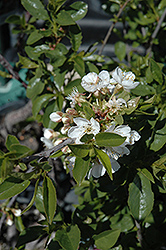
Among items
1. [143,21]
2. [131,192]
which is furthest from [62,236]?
[143,21]

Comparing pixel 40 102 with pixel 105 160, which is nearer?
pixel 105 160

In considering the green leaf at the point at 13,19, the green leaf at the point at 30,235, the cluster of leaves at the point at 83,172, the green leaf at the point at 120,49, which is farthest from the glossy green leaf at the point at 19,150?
the green leaf at the point at 120,49

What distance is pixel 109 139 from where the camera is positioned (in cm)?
63

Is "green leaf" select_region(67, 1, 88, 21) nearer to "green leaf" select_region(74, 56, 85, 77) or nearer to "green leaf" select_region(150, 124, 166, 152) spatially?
"green leaf" select_region(74, 56, 85, 77)

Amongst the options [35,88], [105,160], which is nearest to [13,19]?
[35,88]

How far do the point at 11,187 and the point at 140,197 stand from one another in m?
0.41

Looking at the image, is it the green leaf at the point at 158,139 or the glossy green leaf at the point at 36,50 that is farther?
the glossy green leaf at the point at 36,50

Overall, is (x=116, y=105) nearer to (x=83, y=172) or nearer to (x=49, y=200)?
(x=83, y=172)

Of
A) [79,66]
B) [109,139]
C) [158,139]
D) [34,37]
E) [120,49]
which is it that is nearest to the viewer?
[109,139]

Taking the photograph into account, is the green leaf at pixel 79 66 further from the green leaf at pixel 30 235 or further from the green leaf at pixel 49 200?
the green leaf at pixel 30 235

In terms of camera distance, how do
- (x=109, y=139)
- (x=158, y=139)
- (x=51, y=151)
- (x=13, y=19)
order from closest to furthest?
(x=109, y=139) → (x=51, y=151) → (x=158, y=139) → (x=13, y=19)

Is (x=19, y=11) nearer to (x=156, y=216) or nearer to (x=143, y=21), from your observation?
(x=143, y=21)

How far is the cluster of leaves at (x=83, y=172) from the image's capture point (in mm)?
793

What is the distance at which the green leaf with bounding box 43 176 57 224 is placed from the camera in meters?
0.77
